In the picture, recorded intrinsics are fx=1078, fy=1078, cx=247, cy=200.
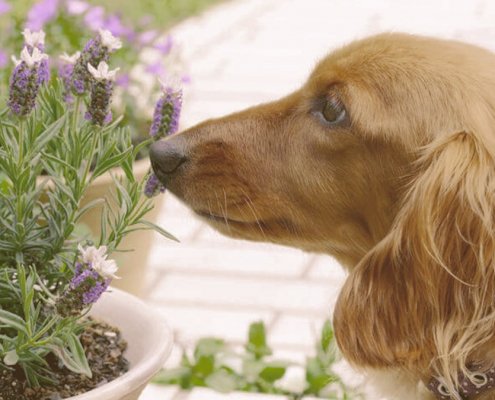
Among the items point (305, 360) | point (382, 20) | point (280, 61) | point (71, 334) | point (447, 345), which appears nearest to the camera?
point (71, 334)

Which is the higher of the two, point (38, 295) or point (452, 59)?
point (452, 59)

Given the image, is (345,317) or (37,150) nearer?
(37,150)

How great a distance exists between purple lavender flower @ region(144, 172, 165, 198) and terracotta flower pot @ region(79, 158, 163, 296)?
93cm

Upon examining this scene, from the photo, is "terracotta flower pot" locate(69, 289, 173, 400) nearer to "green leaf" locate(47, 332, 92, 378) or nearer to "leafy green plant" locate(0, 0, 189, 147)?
"green leaf" locate(47, 332, 92, 378)

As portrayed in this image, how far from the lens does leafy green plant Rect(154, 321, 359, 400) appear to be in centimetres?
345

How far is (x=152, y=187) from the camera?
2342 mm

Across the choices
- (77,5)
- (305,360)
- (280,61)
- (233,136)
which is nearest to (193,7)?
(280,61)

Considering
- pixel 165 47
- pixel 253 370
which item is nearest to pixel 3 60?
pixel 165 47

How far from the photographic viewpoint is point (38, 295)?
2.13 m

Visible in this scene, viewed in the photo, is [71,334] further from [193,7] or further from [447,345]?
[193,7]

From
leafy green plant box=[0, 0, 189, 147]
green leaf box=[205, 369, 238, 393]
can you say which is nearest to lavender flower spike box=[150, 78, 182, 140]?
green leaf box=[205, 369, 238, 393]

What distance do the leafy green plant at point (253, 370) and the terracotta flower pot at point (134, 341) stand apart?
100 centimetres

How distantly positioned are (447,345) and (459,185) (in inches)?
12.6

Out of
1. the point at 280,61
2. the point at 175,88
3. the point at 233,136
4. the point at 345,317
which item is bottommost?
the point at 280,61
